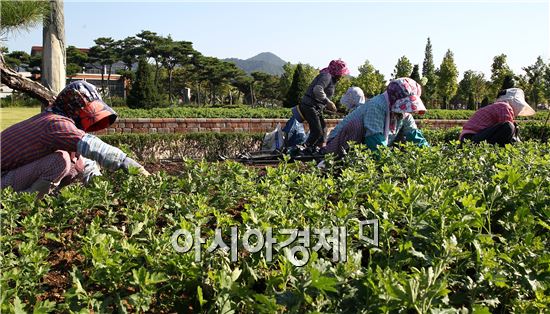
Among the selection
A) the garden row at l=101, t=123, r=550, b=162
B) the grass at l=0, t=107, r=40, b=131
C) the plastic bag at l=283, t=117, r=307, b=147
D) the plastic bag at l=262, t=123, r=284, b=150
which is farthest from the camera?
the grass at l=0, t=107, r=40, b=131

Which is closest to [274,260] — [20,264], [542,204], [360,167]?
[20,264]

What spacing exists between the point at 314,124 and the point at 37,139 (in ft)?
16.5

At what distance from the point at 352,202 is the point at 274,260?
619 millimetres

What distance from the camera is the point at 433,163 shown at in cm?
322

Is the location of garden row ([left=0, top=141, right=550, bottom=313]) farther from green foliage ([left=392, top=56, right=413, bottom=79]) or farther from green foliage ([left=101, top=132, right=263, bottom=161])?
green foliage ([left=392, top=56, right=413, bottom=79])

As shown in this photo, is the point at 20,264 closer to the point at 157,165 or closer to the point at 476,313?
the point at 476,313

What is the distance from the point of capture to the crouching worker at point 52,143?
312 centimetres

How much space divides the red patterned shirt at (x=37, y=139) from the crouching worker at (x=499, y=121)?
4432 millimetres

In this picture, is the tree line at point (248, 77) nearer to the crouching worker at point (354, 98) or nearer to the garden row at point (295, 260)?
the crouching worker at point (354, 98)

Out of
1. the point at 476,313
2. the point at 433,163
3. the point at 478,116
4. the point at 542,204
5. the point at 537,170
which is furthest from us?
the point at 478,116

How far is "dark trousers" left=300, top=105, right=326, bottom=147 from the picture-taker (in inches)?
303
